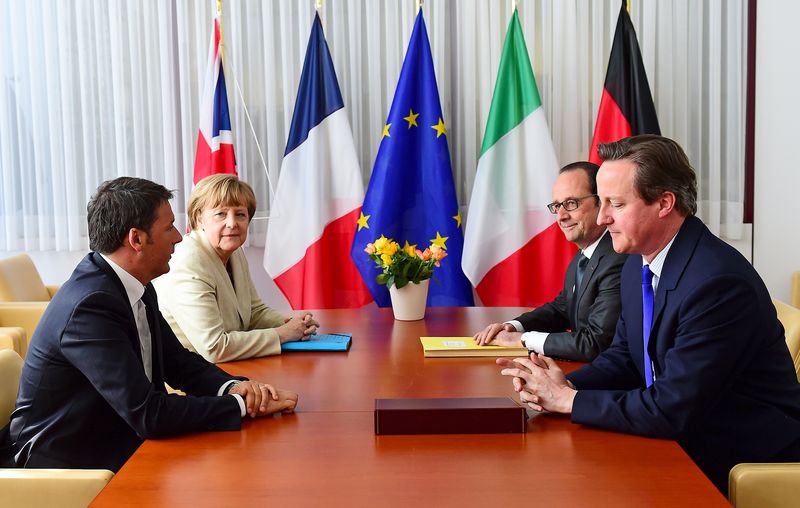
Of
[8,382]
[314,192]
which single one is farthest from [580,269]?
[314,192]

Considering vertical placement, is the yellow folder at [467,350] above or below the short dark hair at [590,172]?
below

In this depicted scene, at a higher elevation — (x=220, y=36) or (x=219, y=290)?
(x=220, y=36)

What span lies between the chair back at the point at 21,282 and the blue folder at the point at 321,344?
2.46m

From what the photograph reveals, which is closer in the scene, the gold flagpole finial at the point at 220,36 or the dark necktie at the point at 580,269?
the dark necktie at the point at 580,269

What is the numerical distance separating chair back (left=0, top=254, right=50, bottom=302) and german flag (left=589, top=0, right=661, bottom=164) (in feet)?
11.0

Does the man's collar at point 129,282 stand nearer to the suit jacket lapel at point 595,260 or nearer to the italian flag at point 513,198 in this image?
the suit jacket lapel at point 595,260

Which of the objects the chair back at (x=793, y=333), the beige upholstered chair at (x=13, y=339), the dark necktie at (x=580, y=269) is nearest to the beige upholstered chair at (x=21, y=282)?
the beige upholstered chair at (x=13, y=339)

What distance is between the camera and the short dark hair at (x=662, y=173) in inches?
81.3

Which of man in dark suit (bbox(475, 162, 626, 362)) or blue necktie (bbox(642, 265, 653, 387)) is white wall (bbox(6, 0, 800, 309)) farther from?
blue necktie (bbox(642, 265, 653, 387))

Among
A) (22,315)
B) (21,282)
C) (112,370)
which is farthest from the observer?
(21,282)

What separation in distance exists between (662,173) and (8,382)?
1936 mm

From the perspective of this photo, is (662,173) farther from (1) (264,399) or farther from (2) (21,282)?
(2) (21,282)

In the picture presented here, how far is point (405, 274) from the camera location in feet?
11.1

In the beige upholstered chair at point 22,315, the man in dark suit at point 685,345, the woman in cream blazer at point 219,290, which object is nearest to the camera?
the man in dark suit at point 685,345
